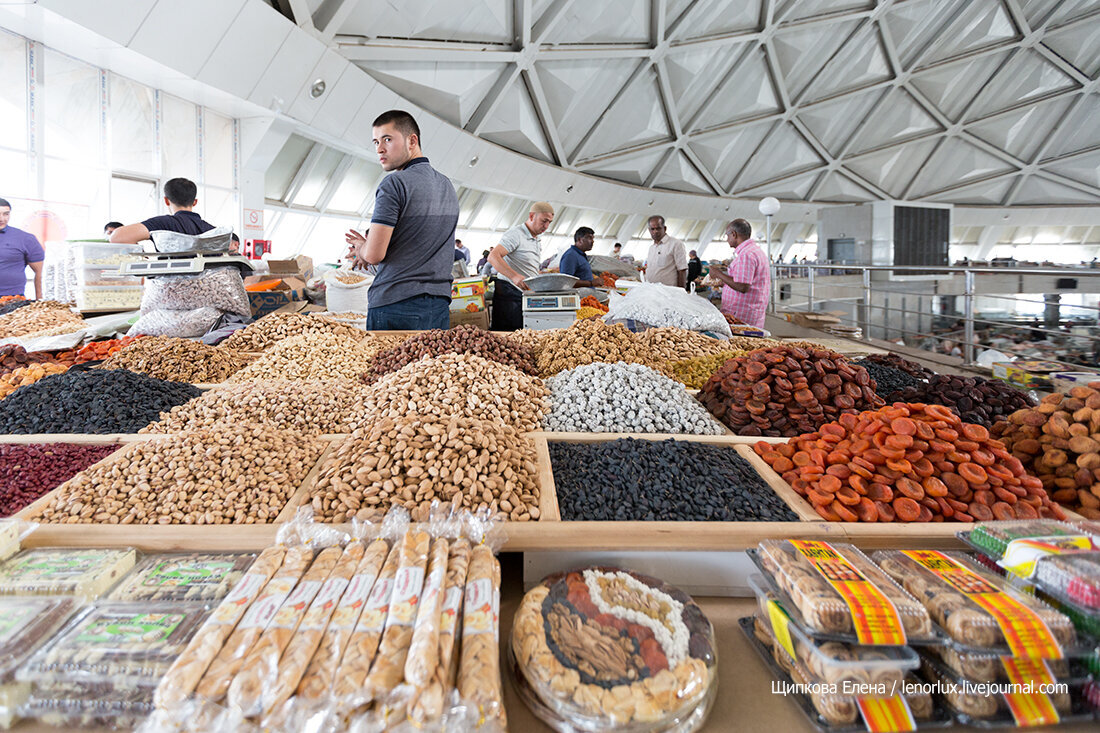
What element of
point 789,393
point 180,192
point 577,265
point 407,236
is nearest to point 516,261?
point 577,265

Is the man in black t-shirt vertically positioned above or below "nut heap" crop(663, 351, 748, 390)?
above

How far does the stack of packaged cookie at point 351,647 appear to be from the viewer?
0.77 m

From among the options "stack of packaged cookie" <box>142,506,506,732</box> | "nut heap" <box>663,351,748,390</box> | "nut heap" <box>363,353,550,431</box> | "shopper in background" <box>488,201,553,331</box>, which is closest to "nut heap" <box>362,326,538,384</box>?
"nut heap" <box>363,353,550,431</box>

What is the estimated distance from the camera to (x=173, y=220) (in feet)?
10.5

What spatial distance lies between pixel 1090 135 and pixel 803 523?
26779 millimetres

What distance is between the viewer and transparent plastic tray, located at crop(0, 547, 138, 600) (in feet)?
3.41

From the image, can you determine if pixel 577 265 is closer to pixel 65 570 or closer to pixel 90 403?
pixel 90 403

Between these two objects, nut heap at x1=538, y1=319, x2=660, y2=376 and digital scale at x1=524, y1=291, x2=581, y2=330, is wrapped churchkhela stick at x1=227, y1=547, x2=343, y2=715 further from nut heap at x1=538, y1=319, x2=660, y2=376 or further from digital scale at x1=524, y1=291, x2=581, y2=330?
digital scale at x1=524, y1=291, x2=581, y2=330

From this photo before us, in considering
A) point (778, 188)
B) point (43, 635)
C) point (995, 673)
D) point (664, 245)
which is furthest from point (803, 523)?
Result: point (778, 188)

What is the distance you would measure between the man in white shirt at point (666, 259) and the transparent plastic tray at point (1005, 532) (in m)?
4.33

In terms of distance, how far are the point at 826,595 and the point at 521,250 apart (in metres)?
3.98

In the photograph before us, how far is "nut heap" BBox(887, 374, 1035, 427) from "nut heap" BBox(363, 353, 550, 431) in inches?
54.6

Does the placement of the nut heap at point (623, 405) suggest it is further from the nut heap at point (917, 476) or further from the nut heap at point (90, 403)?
the nut heap at point (90, 403)

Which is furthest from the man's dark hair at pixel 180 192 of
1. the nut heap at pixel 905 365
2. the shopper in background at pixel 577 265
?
the nut heap at pixel 905 365
